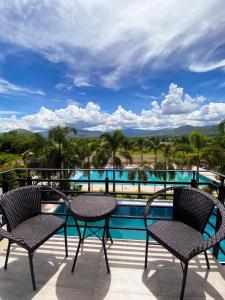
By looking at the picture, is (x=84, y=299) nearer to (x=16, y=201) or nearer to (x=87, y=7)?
(x=16, y=201)

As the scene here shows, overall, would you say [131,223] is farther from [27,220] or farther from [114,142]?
[114,142]

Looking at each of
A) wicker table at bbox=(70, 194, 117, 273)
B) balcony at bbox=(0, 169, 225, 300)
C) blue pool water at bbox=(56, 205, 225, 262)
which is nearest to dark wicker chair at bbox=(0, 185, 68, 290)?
balcony at bbox=(0, 169, 225, 300)

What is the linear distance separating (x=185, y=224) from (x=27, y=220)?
189 centimetres

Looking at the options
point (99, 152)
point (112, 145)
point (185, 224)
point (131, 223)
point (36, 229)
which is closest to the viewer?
point (36, 229)

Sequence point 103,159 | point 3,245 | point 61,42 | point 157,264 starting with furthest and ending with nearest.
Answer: point 103,159, point 61,42, point 3,245, point 157,264

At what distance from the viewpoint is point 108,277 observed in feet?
5.84

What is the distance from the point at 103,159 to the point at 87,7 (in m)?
13.3

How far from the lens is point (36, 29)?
13.0ft

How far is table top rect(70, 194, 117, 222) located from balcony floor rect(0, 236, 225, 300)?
629 millimetres

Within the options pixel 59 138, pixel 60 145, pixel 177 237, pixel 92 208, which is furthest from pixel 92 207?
pixel 60 145

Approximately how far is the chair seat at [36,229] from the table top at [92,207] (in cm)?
31

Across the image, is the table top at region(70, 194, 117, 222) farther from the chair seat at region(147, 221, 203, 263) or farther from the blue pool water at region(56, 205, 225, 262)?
the blue pool water at region(56, 205, 225, 262)

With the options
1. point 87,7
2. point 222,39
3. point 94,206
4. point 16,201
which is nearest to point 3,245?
point 16,201

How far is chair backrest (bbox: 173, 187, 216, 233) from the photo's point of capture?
1.83m
